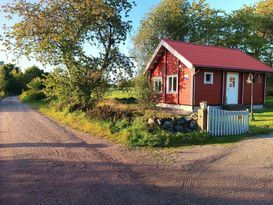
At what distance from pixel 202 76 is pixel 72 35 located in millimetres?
8639

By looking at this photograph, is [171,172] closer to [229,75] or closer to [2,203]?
[2,203]

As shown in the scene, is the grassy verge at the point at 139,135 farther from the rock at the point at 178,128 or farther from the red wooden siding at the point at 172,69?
the red wooden siding at the point at 172,69

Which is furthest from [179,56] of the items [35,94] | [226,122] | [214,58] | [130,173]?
[35,94]

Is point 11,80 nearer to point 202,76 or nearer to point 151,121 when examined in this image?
point 202,76

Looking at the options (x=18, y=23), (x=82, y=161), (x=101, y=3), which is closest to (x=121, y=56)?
(x=101, y=3)

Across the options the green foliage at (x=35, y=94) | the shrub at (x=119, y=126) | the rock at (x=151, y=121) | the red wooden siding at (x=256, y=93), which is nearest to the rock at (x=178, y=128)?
the rock at (x=151, y=121)

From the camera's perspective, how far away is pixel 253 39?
3700 centimetres

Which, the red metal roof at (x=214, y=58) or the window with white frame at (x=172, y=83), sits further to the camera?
the window with white frame at (x=172, y=83)

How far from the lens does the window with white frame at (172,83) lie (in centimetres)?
2026

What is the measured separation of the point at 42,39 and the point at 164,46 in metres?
8.52

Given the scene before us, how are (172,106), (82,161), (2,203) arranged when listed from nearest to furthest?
(2,203) < (82,161) < (172,106)

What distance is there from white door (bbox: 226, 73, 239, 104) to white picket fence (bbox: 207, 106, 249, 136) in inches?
363

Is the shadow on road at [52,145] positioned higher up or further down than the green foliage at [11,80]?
further down

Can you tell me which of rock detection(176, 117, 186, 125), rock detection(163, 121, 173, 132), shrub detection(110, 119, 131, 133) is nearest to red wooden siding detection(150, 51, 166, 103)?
shrub detection(110, 119, 131, 133)
